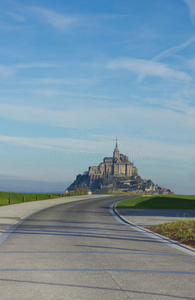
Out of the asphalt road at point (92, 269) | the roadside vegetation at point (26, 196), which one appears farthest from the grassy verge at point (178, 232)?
the roadside vegetation at point (26, 196)

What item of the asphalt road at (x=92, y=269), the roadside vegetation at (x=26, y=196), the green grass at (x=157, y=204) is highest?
the roadside vegetation at (x=26, y=196)

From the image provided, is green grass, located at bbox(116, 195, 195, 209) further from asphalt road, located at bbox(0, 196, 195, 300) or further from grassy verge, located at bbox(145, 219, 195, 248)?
asphalt road, located at bbox(0, 196, 195, 300)

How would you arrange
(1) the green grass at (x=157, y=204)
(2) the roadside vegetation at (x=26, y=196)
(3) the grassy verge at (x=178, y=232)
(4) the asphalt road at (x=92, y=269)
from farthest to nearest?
(2) the roadside vegetation at (x=26, y=196) → (1) the green grass at (x=157, y=204) → (3) the grassy verge at (x=178, y=232) → (4) the asphalt road at (x=92, y=269)

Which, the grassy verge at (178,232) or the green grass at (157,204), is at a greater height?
the green grass at (157,204)

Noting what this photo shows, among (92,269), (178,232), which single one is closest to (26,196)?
(178,232)

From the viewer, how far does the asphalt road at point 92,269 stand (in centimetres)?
715

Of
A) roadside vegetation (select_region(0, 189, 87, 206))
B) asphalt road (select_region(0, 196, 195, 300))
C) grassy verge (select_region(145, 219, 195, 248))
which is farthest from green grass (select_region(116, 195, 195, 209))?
asphalt road (select_region(0, 196, 195, 300))

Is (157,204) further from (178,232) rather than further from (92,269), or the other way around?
(92,269)

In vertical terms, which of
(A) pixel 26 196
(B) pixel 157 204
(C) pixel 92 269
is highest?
(A) pixel 26 196

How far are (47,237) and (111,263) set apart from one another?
569 centimetres

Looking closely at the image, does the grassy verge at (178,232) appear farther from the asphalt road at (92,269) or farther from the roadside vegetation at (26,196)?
the roadside vegetation at (26,196)

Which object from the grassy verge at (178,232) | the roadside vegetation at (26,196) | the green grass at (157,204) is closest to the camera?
the grassy verge at (178,232)

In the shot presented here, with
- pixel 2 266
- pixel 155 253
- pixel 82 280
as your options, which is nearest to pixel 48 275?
pixel 82 280

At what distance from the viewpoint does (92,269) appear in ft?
30.1
